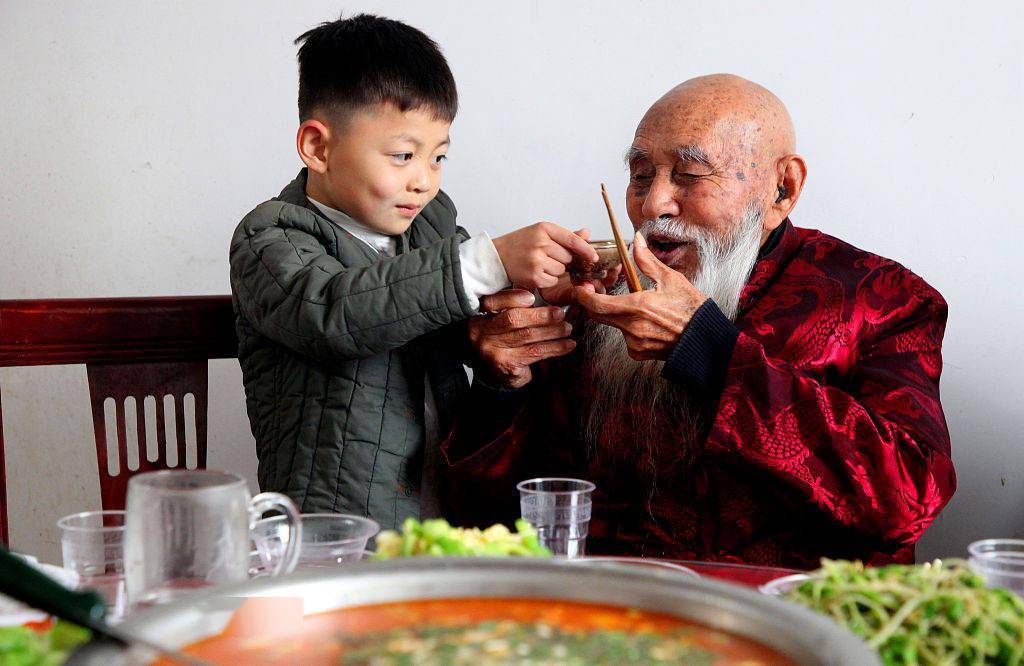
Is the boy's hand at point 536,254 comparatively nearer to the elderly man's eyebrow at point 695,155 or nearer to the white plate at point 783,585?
the elderly man's eyebrow at point 695,155

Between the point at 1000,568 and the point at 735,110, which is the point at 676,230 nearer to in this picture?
the point at 735,110

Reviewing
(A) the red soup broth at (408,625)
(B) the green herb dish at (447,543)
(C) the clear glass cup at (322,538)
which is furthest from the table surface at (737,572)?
(A) the red soup broth at (408,625)

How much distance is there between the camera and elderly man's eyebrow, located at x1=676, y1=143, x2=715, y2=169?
2170 mm

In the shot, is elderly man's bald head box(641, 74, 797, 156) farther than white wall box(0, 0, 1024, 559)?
No

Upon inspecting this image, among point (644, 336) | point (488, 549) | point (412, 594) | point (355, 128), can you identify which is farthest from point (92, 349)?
point (412, 594)

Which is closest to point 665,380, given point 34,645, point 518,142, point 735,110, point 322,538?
point 735,110

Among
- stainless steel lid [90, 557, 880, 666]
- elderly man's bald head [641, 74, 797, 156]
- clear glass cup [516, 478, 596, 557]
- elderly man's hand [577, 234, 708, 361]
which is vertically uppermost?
elderly man's bald head [641, 74, 797, 156]

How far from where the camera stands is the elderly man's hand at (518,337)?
2.03 meters

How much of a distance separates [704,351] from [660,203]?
1.22 ft

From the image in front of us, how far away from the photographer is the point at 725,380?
76.2 inches

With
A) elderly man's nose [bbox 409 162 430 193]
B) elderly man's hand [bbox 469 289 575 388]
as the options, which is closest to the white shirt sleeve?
elderly man's hand [bbox 469 289 575 388]

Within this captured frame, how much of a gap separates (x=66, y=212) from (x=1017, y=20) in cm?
228

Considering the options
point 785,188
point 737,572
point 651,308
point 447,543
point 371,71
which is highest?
point 371,71

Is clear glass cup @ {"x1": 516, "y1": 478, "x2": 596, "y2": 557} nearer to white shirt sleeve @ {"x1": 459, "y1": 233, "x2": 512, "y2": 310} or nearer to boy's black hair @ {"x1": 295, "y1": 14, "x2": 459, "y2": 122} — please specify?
white shirt sleeve @ {"x1": 459, "y1": 233, "x2": 512, "y2": 310}
